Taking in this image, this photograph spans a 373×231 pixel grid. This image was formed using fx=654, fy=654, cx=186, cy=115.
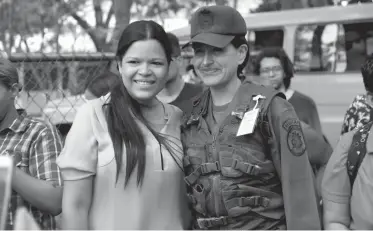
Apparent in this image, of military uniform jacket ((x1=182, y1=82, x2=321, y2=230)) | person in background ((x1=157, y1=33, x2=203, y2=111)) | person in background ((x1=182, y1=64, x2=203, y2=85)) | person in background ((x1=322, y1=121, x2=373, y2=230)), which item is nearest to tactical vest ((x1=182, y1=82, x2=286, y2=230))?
military uniform jacket ((x1=182, y1=82, x2=321, y2=230))

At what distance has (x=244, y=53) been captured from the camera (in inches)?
112

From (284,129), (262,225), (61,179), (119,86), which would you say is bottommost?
(262,225)

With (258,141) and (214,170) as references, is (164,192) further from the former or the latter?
(258,141)

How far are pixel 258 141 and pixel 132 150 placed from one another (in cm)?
51

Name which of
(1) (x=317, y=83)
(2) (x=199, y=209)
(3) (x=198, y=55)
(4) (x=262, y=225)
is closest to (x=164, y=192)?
(2) (x=199, y=209)

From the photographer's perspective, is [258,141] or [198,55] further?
[198,55]

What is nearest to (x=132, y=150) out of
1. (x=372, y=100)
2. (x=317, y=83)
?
(x=372, y=100)

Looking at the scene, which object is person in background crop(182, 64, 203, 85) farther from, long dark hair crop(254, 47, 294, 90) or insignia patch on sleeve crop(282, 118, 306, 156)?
insignia patch on sleeve crop(282, 118, 306, 156)

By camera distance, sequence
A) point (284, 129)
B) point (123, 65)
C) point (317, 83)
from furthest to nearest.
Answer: point (317, 83) < point (123, 65) < point (284, 129)

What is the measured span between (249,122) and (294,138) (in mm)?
186

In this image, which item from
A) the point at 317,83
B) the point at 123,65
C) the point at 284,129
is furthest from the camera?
the point at 317,83

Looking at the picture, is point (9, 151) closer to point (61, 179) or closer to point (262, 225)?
point (61, 179)

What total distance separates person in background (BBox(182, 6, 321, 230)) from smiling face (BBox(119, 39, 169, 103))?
20 cm

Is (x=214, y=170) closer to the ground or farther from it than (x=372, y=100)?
closer to the ground
